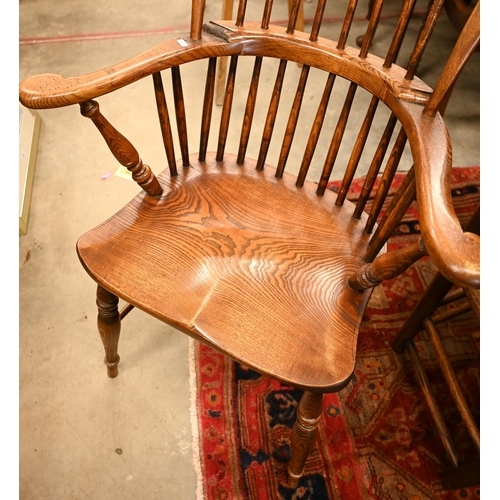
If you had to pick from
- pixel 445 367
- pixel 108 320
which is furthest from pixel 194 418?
pixel 445 367

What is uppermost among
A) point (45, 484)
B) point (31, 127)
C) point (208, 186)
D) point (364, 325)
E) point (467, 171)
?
point (208, 186)

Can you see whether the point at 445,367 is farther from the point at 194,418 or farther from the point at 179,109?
the point at 179,109

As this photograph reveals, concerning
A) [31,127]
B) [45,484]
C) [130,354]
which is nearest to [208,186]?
[130,354]

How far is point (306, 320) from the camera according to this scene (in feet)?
3.25

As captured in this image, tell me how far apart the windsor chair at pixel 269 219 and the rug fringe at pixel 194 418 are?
12.0 inches

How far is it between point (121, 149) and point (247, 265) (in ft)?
1.22

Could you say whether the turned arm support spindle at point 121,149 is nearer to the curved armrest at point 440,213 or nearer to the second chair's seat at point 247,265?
the second chair's seat at point 247,265

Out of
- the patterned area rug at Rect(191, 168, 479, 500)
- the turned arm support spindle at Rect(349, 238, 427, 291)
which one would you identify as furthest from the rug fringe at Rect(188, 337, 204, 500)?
the turned arm support spindle at Rect(349, 238, 427, 291)

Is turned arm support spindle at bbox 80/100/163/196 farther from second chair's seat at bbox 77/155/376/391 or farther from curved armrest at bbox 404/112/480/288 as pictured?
curved armrest at bbox 404/112/480/288

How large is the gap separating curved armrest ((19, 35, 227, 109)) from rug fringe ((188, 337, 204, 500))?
91cm

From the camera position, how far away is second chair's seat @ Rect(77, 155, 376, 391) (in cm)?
95

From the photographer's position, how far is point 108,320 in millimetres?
1229

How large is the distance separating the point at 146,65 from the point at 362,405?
1.15 meters

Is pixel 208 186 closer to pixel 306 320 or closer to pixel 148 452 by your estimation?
pixel 306 320
